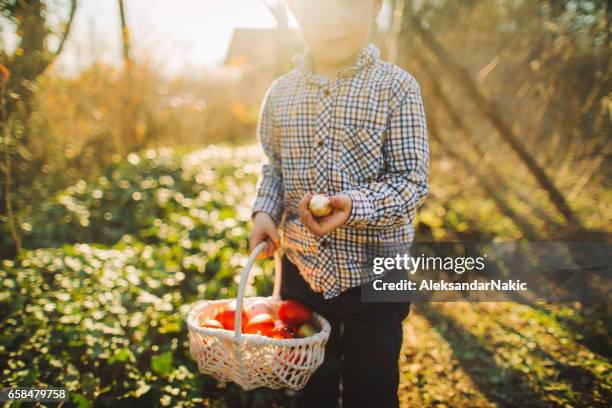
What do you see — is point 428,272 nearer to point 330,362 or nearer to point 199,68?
point 330,362

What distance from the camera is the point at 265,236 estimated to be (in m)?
1.66

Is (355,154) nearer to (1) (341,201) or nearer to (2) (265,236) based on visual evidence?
(1) (341,201)

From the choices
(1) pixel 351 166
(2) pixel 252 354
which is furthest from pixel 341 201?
(2) pixel 252 354

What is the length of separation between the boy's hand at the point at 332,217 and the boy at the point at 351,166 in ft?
0.21

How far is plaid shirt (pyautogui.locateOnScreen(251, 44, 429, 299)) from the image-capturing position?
56.2 inches

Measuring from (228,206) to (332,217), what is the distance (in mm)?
3619

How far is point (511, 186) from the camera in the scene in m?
5.46

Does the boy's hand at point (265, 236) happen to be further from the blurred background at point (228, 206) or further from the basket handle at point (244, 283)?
the blurred background at point (228, 206)

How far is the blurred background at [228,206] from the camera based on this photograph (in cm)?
242

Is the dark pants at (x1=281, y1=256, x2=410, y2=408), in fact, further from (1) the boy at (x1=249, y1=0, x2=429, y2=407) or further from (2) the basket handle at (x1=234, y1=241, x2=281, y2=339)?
(2) the basket handle at (x1=234, y1=241, x2=281, y2=339)

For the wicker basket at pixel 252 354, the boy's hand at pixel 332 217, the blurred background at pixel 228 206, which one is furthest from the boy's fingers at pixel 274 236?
the blurred background at pixel 228 206

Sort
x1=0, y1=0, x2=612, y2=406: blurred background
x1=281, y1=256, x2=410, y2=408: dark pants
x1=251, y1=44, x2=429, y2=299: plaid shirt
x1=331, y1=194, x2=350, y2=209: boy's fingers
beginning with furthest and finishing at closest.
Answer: x1=0, y1=0, x2=612, y2=406: blurred background < x1=281, y1=256, x2=410, y2=408: dark pants < x1=251, y1=44, x2=429, y2=299: plaid shirt < x1=331, y1=194, x2=350, y2=209: boy's fingers

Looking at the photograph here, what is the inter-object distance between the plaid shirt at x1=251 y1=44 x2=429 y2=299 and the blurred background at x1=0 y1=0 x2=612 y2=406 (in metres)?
1.24

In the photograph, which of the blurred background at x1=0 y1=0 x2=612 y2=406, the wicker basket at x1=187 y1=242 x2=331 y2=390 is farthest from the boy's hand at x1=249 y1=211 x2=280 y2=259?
the blurred background at x1=0 y1=0 x2=612 y2=406
